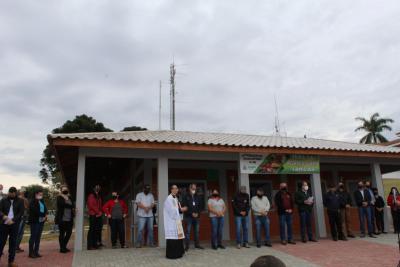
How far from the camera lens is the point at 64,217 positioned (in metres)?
8.78

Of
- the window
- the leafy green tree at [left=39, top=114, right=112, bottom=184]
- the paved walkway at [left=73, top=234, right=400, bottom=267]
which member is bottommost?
the paved walkway at [left=73, top=234, right=400, bottom=267]

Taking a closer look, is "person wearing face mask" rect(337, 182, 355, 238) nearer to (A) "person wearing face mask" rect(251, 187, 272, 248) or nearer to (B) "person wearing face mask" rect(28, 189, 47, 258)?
(A) "person wearing face mask" rect(251, 187, 272, 248)

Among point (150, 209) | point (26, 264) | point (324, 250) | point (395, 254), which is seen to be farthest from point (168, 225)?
point (395, 254)

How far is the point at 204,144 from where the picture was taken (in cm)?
1016

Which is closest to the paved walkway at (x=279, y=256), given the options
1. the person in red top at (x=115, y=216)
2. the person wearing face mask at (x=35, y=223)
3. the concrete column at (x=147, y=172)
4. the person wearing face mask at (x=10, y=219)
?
the person wearing face mask at (x=35, y=223)

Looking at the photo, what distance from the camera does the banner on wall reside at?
1088 centimetres

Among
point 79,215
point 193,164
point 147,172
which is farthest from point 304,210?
point 79,215

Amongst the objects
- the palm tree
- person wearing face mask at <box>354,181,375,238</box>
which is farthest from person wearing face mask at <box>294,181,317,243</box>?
the palm tree

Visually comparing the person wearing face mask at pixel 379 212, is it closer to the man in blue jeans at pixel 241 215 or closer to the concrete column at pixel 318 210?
the concrete column at pixel 318 210

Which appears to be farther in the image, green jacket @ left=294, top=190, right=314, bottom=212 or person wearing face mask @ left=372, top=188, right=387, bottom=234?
person wearing face mask @ left=372, top=188, right=387, bottom=234

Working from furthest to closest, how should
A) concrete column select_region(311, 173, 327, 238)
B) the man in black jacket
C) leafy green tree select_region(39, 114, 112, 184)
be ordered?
leafy green tree select_region(39, 114, 112, 184), concrete column select_region(311, 173, 327, 238), the man in black jacket

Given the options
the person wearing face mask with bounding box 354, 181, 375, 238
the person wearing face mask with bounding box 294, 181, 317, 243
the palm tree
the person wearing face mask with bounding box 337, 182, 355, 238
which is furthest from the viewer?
the palm tree

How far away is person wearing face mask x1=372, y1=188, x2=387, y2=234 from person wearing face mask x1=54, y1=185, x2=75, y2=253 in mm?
9801

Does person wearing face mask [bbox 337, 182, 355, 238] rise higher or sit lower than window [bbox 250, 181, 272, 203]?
lower
